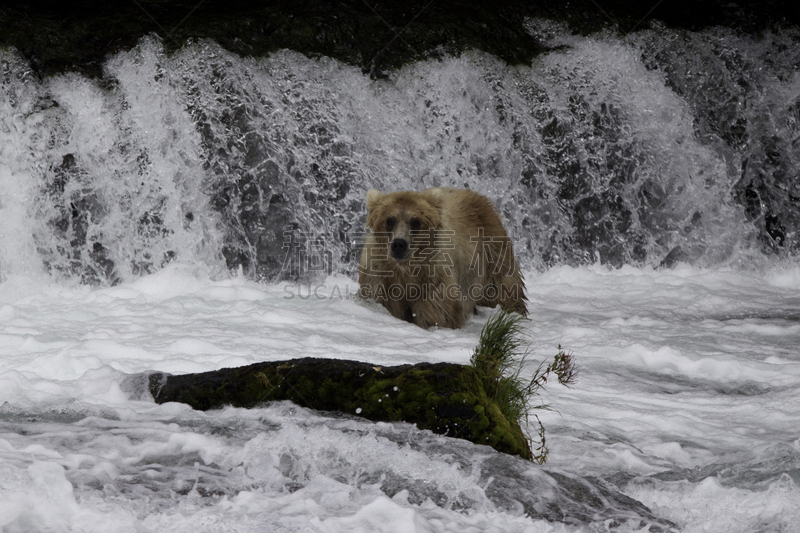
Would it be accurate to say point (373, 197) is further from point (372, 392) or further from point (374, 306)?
point (372, 392)

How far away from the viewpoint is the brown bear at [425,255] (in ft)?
21.1

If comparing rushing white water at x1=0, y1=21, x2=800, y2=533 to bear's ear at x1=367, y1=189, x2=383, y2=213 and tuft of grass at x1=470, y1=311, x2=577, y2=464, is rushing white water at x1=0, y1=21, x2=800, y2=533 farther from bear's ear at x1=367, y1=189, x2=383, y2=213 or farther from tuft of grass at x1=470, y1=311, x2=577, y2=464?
bear's ear at x1=367, y1=189, x2=383, y2=213

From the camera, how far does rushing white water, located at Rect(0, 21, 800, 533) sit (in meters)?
2.79

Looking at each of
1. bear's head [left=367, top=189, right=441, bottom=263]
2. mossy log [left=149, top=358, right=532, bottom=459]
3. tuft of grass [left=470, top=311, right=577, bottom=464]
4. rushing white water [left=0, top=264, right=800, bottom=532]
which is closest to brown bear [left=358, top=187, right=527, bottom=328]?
bear's head [left=367, top=189, right=441, bottom=263]

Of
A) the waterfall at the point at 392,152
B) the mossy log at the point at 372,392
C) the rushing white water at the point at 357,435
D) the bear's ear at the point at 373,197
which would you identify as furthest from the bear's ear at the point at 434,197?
the mossy log at the point at 372,392

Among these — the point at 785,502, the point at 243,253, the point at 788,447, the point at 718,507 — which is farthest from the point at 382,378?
the point at 243,253

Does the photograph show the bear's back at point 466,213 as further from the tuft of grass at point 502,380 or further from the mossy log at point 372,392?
the mossy log at point 372,392

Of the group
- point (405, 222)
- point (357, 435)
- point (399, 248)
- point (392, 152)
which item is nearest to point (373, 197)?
point (405, 222)

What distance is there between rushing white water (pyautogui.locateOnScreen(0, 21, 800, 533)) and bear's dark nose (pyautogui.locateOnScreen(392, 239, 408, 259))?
0.62 m

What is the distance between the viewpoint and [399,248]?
6.35 metres

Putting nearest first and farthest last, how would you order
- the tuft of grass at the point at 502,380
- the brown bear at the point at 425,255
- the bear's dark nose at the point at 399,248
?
the tuft of grass at the point at 502,380 < the bear's dark nose at the point at 399,248 < the brown bear at the point at 425,255

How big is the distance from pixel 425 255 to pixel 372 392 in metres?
3.26

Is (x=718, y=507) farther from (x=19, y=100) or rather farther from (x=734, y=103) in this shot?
(x=734, y=103)

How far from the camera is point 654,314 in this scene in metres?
7.36
